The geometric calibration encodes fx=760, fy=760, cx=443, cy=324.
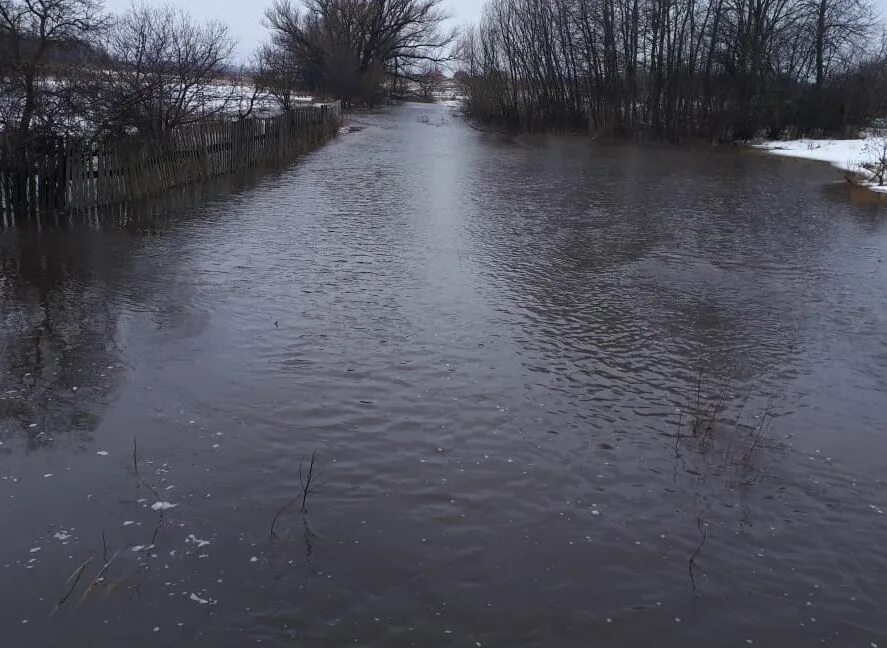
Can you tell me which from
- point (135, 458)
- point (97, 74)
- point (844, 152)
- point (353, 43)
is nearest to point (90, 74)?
point (97, 74)

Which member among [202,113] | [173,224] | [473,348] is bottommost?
[473,348]

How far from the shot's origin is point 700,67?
3656 cm

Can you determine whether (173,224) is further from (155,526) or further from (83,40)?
(155,526)

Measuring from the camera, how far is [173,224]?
1423 cm

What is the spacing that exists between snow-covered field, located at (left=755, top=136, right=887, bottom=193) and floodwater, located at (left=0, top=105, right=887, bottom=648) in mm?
12793

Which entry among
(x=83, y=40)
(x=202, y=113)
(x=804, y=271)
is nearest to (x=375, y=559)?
(x=804, y=271)

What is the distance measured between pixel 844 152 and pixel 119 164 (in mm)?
27555

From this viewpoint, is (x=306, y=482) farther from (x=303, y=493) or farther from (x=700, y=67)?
(x=700, y=67)

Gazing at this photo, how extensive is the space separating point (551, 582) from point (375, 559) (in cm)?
109

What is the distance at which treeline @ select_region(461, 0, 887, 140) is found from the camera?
3578cm

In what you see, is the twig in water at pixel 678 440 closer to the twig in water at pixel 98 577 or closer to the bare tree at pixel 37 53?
the twig in water at pixel 98 577

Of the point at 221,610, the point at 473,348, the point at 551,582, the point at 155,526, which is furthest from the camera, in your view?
the point at 473,348

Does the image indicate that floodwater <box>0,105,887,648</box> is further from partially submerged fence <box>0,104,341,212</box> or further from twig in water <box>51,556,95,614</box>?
partially submerged fence <box>0,104,341,212</box>

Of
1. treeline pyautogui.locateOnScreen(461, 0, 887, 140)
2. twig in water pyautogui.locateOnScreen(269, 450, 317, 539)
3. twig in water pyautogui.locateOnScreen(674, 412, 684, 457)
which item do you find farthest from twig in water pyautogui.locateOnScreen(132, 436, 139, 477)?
treeline pyautogui.locateOnScreen(461, 0, 887, 140)
